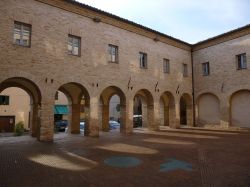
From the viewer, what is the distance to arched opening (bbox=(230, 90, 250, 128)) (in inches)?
770

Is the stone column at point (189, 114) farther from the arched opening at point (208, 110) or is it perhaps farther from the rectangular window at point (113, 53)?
the rectangular window at point (113, 53)

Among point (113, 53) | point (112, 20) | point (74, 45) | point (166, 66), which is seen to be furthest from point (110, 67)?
point (166, 66)

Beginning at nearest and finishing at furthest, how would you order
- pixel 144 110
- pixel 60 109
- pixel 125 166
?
pixel 125 166 < pixel 144 110 < pixel 60 109

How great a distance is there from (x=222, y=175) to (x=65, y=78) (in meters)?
10.5

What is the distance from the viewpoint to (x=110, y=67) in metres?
16.8

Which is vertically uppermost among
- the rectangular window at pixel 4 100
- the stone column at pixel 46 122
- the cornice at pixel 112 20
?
the cornice at pixel 112 20

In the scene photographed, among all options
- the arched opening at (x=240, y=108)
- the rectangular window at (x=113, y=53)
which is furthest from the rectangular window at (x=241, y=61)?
the rectangular window at (x=113, y=53)

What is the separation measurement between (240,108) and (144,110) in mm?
10109

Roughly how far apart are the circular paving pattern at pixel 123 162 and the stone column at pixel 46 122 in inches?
228

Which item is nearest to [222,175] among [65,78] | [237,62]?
[65,78]

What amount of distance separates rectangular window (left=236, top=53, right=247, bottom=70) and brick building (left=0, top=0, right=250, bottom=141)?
0.28 feet

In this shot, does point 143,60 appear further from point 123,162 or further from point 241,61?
point 123,162

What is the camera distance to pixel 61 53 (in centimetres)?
1426

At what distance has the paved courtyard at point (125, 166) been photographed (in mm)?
6359
